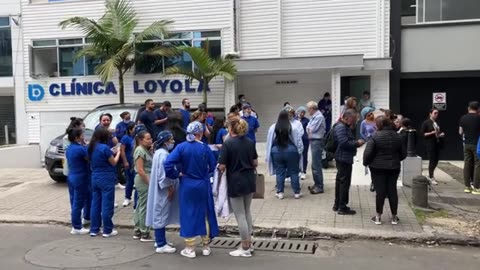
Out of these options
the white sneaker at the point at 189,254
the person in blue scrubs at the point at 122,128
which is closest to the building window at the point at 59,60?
the person in blue scrubs at the point at 122,128

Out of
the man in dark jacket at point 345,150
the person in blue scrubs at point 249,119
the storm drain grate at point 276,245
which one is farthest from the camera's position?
the person in blue scrubs at point 249,119

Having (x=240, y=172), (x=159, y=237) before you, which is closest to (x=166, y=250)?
(x=159, y=237)

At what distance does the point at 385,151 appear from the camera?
7.11 meters

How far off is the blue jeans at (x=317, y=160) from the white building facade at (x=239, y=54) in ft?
16.3

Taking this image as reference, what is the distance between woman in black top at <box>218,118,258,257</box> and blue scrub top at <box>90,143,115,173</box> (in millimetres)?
1814

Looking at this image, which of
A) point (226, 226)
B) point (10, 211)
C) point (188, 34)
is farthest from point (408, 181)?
point (188, 34)

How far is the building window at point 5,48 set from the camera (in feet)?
60.3

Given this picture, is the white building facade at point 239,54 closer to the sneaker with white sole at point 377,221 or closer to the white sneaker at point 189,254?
the sneaker with white sole at point 377,221

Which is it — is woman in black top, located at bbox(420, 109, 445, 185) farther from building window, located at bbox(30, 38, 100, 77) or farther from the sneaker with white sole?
building window, located at bbox(30, 38, 100, 77)

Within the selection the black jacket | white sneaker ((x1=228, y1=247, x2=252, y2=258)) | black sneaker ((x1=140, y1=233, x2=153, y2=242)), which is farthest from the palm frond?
white sneaker ((x1=228, y1=247, x2=252, y2=258))

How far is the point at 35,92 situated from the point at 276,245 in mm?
13726

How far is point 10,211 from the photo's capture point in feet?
28.7

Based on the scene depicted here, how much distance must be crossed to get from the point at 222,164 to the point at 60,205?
450cm

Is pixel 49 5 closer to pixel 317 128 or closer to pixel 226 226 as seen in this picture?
A: pixel 317 128
